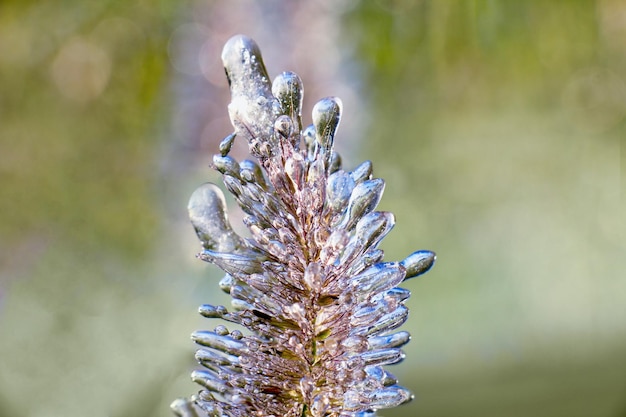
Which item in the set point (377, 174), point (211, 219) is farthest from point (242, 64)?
point (377, 174)

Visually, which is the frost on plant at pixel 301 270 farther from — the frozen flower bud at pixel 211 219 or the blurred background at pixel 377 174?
the blurred background at pixel 377 174

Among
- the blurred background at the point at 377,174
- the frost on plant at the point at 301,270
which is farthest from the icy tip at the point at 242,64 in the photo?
the blurred background at the point at 377,174

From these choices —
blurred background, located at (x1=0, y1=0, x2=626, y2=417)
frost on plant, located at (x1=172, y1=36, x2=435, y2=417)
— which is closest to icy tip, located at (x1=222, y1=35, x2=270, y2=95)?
frost on plant, located at (x1=172, y1=36, x2=435, y2=417)

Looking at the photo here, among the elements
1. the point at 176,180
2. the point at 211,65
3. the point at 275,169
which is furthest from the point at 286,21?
the point at 275,169

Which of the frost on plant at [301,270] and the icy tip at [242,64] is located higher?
the icy tip at [242,64]

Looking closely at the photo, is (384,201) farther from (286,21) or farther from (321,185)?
(321,185)
